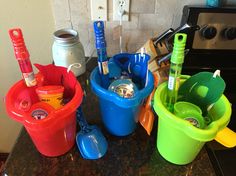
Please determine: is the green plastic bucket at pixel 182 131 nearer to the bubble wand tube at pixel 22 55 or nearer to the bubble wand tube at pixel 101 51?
the bubble wand tube at pixel 101 51

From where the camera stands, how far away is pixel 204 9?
2.49 ft

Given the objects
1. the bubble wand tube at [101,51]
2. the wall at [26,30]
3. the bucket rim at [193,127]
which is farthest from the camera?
the wall at [26,30]

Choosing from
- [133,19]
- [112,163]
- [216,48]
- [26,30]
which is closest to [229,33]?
[216,48]

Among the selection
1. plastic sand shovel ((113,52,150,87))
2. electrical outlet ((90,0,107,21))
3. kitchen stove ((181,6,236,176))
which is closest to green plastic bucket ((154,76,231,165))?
plastic sand shovel ((113,52,150,87))

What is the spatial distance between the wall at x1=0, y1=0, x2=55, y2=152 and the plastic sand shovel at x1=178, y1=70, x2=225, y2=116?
62 cm

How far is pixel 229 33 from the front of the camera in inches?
31.5

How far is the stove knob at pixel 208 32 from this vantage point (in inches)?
31.0

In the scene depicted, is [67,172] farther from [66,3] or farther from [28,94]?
[66,3]

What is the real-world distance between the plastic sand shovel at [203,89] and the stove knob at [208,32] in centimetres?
32

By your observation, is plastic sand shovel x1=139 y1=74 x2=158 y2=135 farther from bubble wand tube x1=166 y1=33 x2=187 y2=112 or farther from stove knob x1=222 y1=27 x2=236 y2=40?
stove knob x1=222 y1=27 x2=236 y2=40

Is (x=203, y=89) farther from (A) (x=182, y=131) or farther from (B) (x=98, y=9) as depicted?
(B) (x=98, y=9)

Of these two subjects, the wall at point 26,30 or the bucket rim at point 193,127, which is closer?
the bucket rim at point 193,127

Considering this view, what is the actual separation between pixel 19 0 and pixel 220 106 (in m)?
0.81

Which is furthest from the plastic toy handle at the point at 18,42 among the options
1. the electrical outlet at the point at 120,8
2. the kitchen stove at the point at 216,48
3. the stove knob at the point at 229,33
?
the stove knob at the point at 229,33
